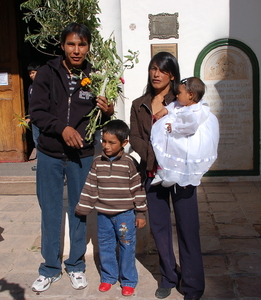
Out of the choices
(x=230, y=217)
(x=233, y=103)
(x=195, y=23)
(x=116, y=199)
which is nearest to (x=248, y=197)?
(x=230, y=217)

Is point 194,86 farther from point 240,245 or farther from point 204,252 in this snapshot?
point 240,245

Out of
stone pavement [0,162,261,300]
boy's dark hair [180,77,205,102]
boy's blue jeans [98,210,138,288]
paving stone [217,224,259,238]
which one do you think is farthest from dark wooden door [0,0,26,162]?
boy's dark hair [180,77,205,102]

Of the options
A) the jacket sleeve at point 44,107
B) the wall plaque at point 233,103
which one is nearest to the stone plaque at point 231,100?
the wall plaque at point 233,103

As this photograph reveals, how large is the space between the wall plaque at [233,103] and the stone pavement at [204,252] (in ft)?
1.60

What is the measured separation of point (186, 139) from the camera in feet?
8.71

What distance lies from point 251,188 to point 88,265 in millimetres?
3246

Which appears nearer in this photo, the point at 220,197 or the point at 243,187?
the point at 220,197

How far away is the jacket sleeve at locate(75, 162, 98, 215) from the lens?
121 inches

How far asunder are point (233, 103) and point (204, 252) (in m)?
3.08

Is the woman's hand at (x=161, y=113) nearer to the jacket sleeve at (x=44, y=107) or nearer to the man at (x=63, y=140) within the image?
the man at (x=63, y=140)

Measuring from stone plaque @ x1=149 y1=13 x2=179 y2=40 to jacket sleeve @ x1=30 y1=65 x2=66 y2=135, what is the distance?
131 inches

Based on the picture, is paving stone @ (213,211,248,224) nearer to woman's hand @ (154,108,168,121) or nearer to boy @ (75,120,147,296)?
boy @ (75,120,147,296)

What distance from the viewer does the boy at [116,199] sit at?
9.89ft

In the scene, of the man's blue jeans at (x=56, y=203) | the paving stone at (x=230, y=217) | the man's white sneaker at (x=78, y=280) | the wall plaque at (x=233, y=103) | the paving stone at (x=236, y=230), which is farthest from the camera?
the wall plaque at (x=233, y=103)
